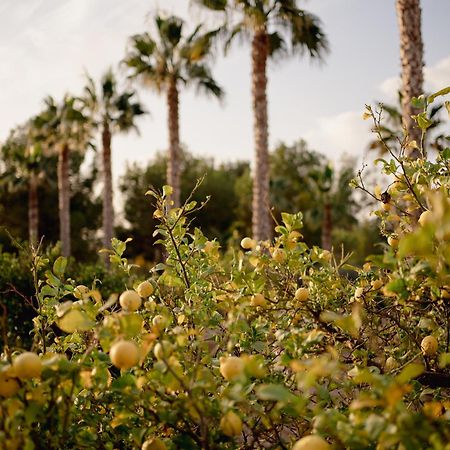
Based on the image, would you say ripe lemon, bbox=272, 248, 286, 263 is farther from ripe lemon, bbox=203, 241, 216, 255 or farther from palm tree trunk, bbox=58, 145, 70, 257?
palm tree trunk, bbox=58, 145, 70, 257

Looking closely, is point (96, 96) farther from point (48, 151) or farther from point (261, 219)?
point (261, 219)

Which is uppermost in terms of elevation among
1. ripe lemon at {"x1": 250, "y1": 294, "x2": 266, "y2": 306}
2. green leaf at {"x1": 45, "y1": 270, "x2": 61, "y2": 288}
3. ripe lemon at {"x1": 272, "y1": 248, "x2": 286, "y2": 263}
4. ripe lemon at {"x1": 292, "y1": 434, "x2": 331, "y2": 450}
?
ripe lemon at {"x1": 272, "y1": 248, "x2": 286, "y2": 263}

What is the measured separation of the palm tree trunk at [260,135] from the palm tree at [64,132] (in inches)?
319

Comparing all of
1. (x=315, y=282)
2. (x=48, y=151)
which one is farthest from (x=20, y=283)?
(x=48, y=151)

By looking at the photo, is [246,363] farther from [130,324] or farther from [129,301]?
[129,301]

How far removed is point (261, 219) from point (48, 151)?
11105 millimetres

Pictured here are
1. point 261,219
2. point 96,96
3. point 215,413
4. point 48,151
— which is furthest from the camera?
point 48,151

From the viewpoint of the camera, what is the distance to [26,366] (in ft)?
3.86

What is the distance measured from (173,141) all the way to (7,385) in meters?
13.6

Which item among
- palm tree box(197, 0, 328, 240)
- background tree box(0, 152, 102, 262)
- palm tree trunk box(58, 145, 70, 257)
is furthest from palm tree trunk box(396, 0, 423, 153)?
background tree box(0, 152, 102, 262)

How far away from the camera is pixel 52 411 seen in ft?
4.06

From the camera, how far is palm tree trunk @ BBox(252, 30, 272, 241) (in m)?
11.5

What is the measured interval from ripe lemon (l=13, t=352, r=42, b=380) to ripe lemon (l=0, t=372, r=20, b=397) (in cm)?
3

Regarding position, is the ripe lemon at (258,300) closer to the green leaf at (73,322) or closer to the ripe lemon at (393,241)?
the ripe lemon at (393,241)
